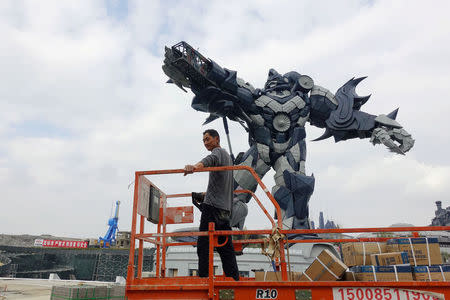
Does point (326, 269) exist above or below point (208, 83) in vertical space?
below

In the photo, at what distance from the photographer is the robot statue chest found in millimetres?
12008

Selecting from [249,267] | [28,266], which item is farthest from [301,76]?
[28,266]

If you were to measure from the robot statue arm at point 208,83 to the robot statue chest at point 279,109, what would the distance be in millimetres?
527

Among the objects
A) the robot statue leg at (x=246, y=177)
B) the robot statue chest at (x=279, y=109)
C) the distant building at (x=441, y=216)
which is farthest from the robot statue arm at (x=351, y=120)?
the distant building at (x=441, y=216)

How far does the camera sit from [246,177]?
1181 cm

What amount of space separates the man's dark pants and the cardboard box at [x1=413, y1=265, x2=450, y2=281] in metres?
1.65

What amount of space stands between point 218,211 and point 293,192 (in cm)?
874

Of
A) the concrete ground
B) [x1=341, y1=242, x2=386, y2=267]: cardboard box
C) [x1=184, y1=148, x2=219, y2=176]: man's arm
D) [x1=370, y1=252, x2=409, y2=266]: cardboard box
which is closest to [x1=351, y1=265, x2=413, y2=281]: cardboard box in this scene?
[x1=370, y1=252, x2=409, y2=266]: cardboard box

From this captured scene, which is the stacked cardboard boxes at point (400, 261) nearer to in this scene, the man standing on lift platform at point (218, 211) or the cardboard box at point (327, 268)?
the cardboard box at point (327, 268)

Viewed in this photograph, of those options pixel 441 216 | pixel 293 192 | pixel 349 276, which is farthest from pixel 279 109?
pixel 441 216

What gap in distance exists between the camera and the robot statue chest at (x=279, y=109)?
1201 centimetres

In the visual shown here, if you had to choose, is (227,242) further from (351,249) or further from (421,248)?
(421,248)

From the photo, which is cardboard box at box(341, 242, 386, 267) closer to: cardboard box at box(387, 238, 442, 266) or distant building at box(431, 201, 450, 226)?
cardboard box at box(387, 238, 442, 266)

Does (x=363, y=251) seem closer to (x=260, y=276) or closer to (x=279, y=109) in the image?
(x=260, y=276)
